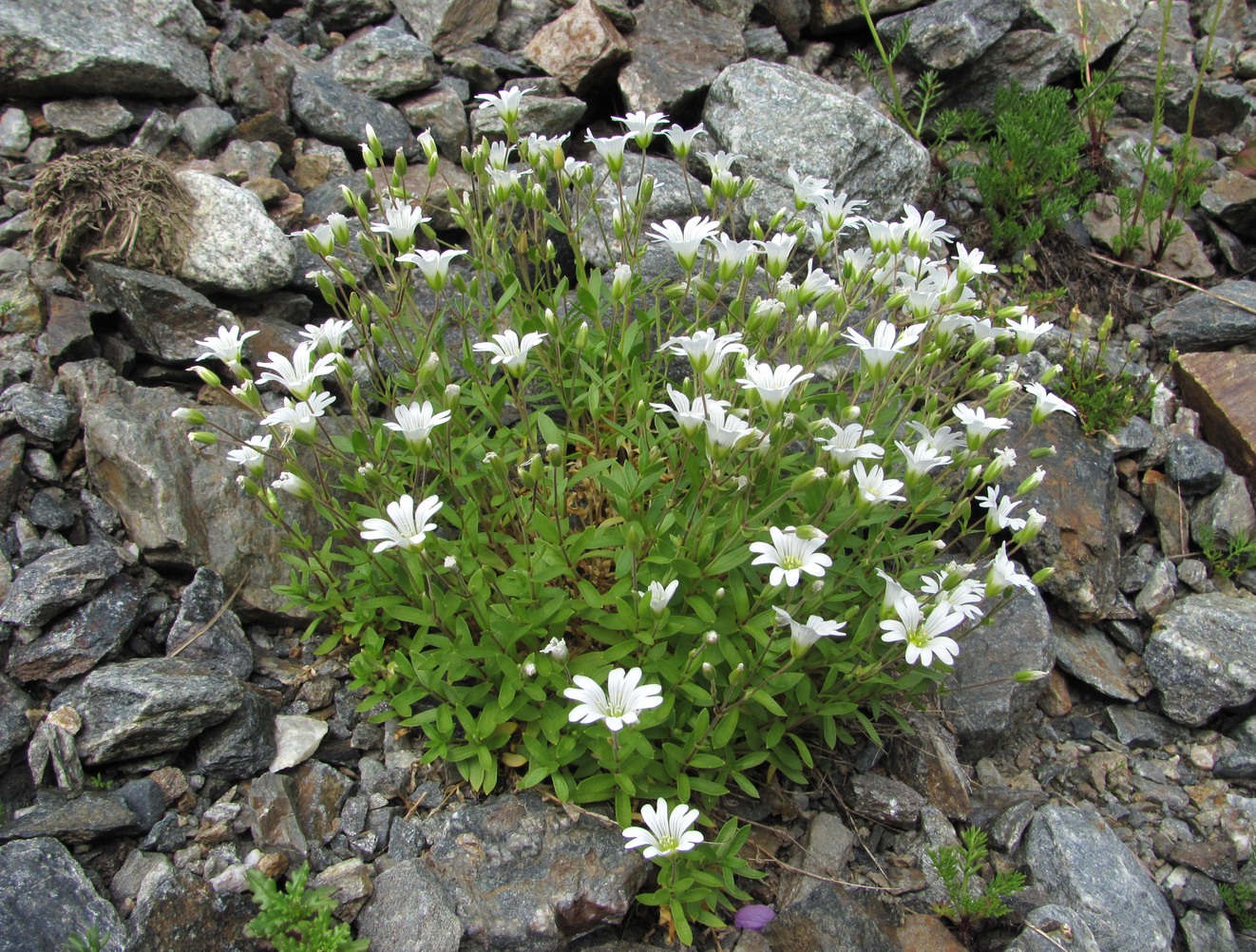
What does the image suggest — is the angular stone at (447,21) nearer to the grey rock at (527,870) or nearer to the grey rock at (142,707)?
the grey rock at (142,707)

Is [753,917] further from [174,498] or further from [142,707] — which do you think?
[174,498]

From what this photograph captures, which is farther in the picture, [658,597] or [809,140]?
[809,140]

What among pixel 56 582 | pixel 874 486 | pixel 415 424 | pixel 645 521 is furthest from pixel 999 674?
pixel 56 582

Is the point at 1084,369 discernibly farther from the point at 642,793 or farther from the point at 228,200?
the point at 228,200

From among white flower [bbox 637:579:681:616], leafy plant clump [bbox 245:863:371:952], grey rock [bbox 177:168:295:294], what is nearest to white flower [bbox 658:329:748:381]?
white flower [bbox 637:579:681:616]

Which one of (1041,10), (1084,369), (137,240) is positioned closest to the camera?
(137,240)

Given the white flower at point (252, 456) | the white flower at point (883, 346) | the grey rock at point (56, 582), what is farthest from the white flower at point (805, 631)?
the grey rock at point (56, 582)

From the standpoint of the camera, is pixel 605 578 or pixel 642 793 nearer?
pixel 642 793

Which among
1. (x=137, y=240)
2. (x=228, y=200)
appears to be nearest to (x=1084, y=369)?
(x=228, y=200)
